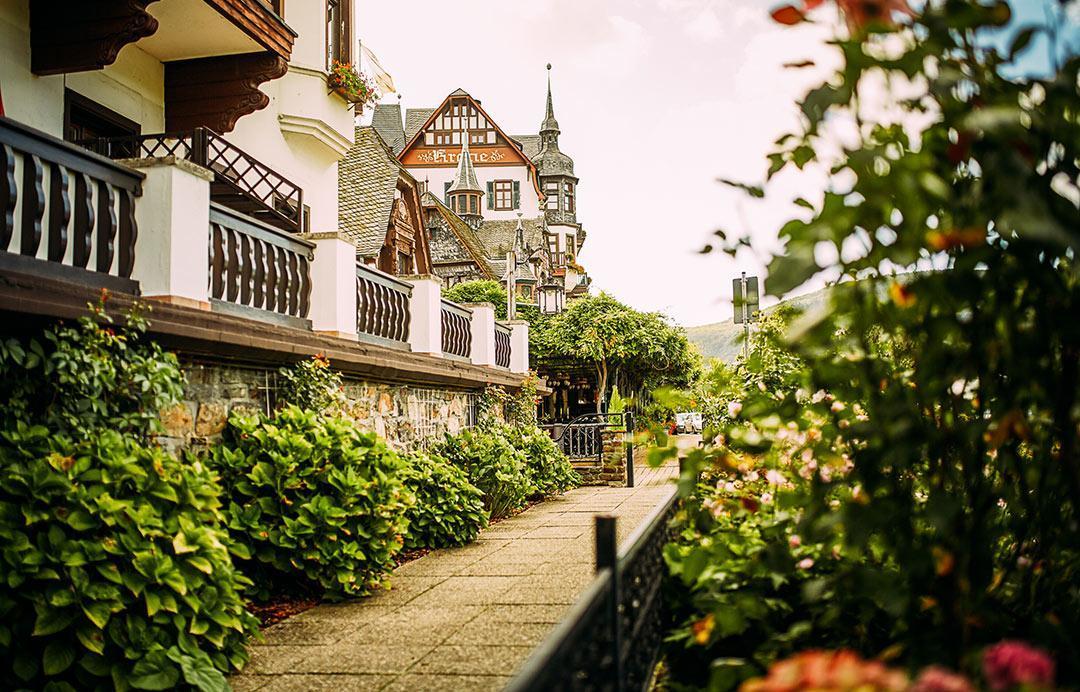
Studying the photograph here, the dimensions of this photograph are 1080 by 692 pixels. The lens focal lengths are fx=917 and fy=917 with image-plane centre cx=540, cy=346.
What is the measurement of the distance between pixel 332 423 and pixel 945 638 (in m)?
5.48

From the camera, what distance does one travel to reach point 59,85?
8.51 m

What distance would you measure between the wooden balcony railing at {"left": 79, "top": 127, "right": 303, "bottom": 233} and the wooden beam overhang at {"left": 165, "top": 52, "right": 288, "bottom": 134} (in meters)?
0.22

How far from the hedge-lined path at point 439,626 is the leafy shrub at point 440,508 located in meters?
0.20

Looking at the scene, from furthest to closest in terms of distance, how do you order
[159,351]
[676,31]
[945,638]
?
[159,351] < [676,31] < [945,638]

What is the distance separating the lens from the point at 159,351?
217 inches

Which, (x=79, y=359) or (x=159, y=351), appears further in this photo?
(x=159, y=351)

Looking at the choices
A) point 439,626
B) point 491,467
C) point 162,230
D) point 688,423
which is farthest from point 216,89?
point 688,423

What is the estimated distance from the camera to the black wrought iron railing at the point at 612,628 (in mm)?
1867

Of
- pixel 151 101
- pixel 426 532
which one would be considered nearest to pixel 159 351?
pixel 426 532

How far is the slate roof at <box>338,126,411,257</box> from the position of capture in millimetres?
20953

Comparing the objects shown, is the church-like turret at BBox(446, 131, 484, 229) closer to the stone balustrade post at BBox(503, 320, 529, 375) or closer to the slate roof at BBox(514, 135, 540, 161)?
the slate roof at BBox(514, 135, 540, 161)

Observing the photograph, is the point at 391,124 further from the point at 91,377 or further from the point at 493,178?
the point at 91,377

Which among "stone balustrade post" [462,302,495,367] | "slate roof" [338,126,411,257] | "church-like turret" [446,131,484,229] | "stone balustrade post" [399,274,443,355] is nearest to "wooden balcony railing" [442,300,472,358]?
"stone balustrade post" [462,302,495,367]

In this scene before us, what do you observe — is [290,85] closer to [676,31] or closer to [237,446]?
[237,446]
